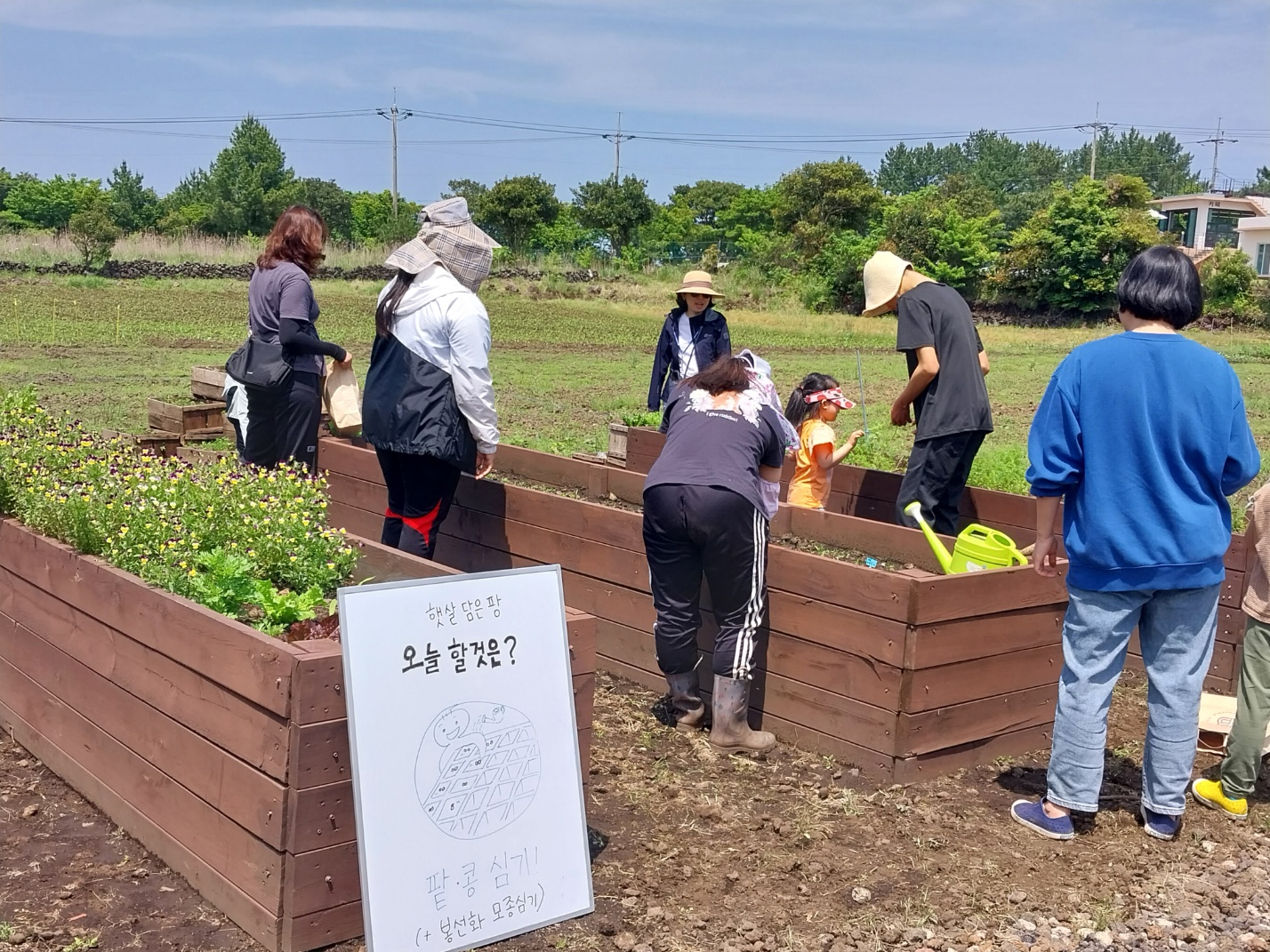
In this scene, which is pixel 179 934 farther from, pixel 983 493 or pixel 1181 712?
pixel 983 493

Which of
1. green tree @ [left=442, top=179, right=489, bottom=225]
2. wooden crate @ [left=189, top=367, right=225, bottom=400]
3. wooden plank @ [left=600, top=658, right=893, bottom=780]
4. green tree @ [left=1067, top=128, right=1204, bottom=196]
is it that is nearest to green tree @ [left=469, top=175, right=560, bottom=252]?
green tree @ [left=442, top=179, right=489, bottom=225]

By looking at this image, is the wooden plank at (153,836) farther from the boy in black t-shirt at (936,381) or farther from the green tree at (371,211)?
the green tree at (371,211)

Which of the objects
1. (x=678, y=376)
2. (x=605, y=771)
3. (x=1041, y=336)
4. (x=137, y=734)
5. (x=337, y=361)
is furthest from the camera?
(x=1041, y=336)

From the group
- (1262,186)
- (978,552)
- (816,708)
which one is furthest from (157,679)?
(1262,186)

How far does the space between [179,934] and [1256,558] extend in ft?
12.1

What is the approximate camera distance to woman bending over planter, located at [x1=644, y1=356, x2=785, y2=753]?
458 cm

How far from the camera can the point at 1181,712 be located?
4074mm

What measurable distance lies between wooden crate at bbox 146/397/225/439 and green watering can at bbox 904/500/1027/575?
6143 millimetres

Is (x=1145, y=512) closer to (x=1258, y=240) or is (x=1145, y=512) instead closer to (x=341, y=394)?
(x=341, y=394)

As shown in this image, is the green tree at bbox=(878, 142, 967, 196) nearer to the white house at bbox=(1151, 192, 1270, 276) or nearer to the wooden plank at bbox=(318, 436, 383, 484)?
the white house at bbox=(1151, 192, 1270, 276)

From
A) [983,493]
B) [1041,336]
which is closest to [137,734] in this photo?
[983,493]

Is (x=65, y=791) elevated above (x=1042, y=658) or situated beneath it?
situated beneath

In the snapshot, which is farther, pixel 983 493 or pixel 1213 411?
pixel 983 493

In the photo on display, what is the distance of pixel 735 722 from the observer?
15.6 feet
